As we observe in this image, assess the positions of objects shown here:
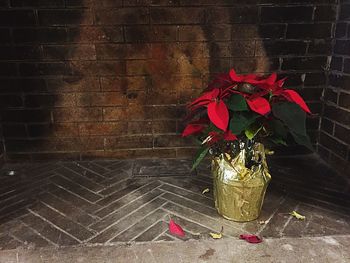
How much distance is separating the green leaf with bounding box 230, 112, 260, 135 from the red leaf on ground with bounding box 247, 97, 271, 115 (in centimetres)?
6

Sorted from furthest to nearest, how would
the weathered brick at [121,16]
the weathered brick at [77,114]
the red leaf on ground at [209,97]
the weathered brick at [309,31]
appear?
the weathered brick at [77,114], the weathered brick at [309,31], the weathered brick at [121,16], the red leaf on ground at [209,97]

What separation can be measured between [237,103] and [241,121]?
10cm

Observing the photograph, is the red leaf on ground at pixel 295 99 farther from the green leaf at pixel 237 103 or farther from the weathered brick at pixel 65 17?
the weathered brick at pixel 65 17

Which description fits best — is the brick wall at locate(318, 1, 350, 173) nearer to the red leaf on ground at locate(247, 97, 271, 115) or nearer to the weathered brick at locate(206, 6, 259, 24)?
the weathered brick at locate(206, 6, 259, 24)

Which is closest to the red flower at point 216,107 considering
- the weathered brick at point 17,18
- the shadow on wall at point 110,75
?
the shadow on wall at point 110,75

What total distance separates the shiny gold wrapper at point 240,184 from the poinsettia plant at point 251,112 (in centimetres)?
8

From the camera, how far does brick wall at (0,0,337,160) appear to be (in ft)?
8.85

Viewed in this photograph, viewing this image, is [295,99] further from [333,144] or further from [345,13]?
[345,13]

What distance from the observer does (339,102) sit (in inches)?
107

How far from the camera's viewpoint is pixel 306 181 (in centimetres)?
254

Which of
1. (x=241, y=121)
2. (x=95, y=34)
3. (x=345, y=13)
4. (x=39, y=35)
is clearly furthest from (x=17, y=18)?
(x=345, y=13)

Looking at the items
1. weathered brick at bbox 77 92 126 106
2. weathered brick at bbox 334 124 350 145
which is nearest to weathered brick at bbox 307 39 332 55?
weathered brick at bbox 334 124 350 145

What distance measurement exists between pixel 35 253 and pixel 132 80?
1.68 meters

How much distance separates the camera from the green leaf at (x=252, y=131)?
174 cm
